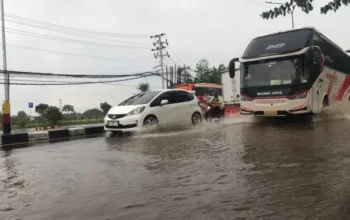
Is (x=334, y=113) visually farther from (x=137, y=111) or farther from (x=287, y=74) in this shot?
(x=137, y=111)

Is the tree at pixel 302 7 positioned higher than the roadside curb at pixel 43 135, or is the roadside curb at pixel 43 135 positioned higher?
the tree at pixel 302 7

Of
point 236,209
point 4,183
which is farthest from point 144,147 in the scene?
point 236,209

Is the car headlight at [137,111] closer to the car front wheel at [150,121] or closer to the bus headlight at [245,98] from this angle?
the car front wheel at [150,121]

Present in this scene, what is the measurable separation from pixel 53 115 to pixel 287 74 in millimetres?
24441

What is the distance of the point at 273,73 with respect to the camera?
1098cm

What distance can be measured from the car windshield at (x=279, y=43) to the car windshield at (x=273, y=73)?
0.32 meters

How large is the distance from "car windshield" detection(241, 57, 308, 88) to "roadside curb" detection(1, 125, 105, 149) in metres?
6.12

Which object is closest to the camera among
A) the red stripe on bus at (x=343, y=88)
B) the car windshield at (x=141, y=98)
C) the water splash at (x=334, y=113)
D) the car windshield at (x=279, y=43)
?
the car windshield at (x=279, y=43)

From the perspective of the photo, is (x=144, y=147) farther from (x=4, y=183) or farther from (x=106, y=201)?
(x=106, y=201)

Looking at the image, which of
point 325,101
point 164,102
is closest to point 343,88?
point 325,101

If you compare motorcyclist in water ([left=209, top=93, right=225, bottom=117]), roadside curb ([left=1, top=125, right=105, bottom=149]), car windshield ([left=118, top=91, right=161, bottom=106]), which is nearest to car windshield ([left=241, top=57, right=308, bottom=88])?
car windshield ([left=118, top=91, right=161, bottom=106])

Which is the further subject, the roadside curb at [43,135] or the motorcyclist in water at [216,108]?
the motorcyclist in water at [216,108]

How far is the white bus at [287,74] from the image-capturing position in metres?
10.4

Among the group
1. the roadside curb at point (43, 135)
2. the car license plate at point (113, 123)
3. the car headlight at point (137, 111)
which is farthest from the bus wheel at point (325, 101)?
the roadside curb at point (43, 135)
